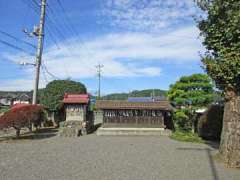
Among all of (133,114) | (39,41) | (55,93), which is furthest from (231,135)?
(55,93)

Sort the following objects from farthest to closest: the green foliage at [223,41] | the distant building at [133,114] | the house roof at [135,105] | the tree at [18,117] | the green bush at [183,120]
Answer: the distant building at [133,114] → the house roof at [135,105] → the green bush at [183,120] → the tree at [18,117] → the green foliage at [223,41]

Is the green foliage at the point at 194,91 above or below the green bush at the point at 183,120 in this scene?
above

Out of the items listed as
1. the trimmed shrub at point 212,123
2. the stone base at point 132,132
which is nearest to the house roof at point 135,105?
the stone base at point 132,132

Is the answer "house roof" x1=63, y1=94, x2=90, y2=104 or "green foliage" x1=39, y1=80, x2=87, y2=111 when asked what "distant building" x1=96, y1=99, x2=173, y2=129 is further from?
"green foliage" x1=39, y1=80, x2=87, y2=111

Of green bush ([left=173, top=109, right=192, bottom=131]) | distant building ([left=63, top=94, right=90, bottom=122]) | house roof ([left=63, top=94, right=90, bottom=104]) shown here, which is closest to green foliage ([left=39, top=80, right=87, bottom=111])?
house roof ([left=63, top=94, right=90, bottom=104])

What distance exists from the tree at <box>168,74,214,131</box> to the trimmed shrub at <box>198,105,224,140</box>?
8.71 ft

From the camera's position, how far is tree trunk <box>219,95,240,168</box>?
11081 millimetres

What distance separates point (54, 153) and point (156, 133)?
11955 millimetres

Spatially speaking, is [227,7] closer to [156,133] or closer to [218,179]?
[218,179]

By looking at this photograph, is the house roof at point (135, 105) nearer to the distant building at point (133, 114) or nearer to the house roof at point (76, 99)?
the distant building at point (133, 114)

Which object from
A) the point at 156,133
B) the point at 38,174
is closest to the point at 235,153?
the point at 38,174

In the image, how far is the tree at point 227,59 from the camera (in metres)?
11.0

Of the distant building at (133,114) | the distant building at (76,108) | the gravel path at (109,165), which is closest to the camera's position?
the gravel path at (109,165)

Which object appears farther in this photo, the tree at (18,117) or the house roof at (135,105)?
the house roof at (135,105)
